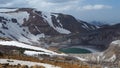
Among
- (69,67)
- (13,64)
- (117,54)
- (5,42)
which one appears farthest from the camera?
(117,54)

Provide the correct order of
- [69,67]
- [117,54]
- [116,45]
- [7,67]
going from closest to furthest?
[7,67] → [69,67] → [117,54] → [116,45]

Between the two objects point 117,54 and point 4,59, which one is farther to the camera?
point 117,54

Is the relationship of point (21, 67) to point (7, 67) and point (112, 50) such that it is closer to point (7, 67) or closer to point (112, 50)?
point (7, 67)

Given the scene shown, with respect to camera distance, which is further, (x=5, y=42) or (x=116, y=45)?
(x=116, y=45)

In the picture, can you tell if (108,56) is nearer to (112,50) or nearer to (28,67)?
(112,50)

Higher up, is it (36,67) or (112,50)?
(112,50)

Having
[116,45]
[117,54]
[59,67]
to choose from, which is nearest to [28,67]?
[59,67]

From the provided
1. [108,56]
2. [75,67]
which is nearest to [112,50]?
[108,56]

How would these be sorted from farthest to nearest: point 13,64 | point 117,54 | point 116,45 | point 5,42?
point 116,45, point 117,54, point 5,42, point 13,64

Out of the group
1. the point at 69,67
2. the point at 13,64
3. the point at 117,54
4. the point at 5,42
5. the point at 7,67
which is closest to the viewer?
the point at 7,67
